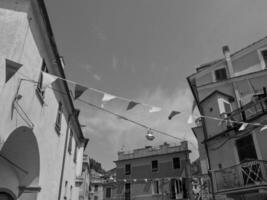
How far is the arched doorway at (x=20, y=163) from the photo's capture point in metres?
8.02

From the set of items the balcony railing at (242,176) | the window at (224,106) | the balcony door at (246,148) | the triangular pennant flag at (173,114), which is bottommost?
the balcony railing at (242,176)

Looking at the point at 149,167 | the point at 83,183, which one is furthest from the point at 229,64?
the point at 149,167

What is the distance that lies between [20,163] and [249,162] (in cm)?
1033

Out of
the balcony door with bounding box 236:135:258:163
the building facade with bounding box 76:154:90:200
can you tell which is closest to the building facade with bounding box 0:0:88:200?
the building facade with bounding box 76:154:90:200

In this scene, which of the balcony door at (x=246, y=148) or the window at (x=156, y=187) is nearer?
the balcony door at (x=246, y=148)

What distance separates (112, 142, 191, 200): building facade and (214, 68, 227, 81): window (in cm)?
1697

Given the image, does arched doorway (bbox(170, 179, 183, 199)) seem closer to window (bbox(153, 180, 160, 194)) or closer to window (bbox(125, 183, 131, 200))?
window (bbox(153, 180, 160, 194))

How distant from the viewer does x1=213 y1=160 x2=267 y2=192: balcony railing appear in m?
10.6

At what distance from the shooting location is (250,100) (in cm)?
1355

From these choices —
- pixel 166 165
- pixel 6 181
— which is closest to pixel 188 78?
pixel 6 181

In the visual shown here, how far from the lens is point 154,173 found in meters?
31.9

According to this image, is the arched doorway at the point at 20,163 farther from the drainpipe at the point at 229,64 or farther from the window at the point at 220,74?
the window at the point at 220,74

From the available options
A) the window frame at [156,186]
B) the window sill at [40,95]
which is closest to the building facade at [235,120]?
the window sill at [40,95]

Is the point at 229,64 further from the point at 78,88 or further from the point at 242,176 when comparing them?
the point at 78,88
